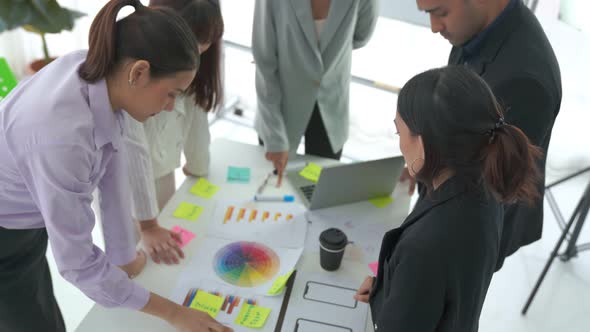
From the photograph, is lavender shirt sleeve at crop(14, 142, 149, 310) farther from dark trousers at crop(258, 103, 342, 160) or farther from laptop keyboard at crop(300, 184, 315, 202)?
dark trousers at crop(258, 103, 342, 160)

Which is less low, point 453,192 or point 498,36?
point 498,36

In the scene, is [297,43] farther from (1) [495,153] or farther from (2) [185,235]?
(1) [495,153]

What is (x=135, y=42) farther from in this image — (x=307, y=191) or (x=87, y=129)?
(x=307, y=191)

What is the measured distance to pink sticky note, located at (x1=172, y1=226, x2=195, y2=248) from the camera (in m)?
1.47

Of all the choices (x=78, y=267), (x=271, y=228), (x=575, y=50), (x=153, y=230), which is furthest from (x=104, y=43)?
(x=575, y=50)

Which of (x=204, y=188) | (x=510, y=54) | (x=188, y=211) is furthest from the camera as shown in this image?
(x=204, y=188)

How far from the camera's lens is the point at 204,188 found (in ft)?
5.57

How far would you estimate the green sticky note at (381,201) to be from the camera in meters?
1.70

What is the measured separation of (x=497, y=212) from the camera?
3.27ft

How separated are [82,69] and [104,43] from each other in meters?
0.09

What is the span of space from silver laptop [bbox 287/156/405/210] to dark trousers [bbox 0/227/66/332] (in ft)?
2.66

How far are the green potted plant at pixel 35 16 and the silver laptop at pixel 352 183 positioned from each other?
1775mm

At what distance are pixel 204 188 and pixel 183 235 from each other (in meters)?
0.24

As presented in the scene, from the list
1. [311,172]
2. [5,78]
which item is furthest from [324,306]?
[5,78]
